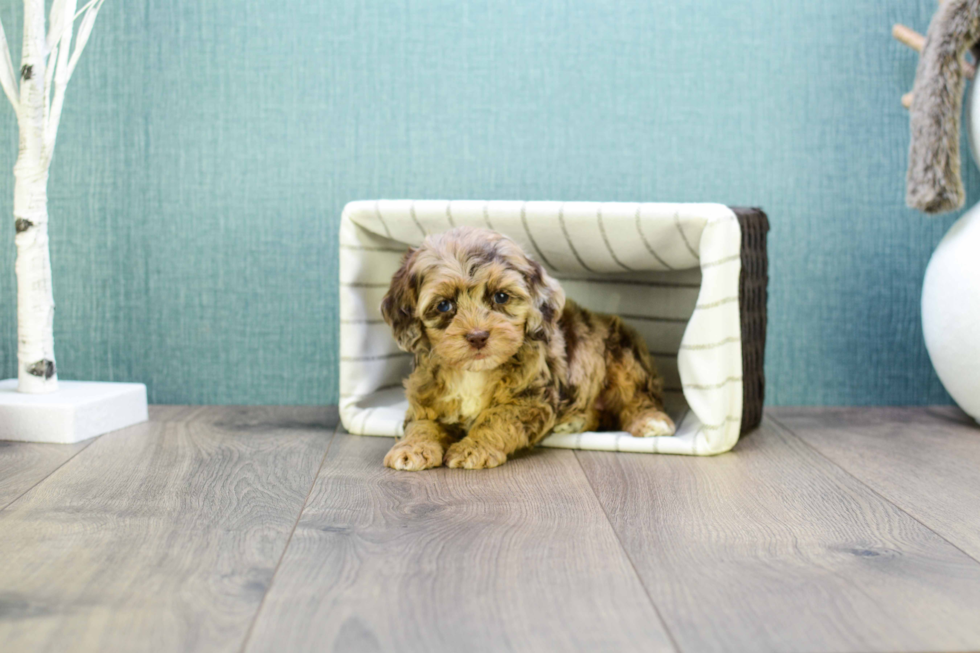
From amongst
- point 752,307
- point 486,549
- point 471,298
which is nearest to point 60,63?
point 471,298

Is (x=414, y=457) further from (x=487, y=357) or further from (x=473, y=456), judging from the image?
(x=487, y=357)

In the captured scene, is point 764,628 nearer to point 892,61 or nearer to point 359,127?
point 359,127

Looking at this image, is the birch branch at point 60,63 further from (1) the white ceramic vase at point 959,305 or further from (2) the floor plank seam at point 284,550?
(1) the white ceramic vase at point 959,305

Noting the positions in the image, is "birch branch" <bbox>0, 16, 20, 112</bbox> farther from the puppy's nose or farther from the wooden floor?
the puppy's nose

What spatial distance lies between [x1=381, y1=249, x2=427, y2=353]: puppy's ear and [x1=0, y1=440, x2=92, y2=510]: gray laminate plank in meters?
0.93

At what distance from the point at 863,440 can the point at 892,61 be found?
4.47 ft

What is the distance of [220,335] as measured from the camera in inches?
116

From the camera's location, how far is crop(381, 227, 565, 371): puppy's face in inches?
79.7

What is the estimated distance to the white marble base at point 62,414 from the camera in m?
2.36

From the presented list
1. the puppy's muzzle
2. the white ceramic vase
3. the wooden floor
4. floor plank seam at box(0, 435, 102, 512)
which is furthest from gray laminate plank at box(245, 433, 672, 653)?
the white ceramic vase

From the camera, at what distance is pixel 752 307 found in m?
2.49

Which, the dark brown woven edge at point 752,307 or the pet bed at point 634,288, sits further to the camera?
the dark brown woven edge at point 752,307

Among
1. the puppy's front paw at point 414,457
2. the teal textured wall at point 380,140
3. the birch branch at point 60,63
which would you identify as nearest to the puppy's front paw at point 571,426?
the puppy's front paw at point 414,457

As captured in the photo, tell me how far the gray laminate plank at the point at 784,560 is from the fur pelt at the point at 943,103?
954mm
